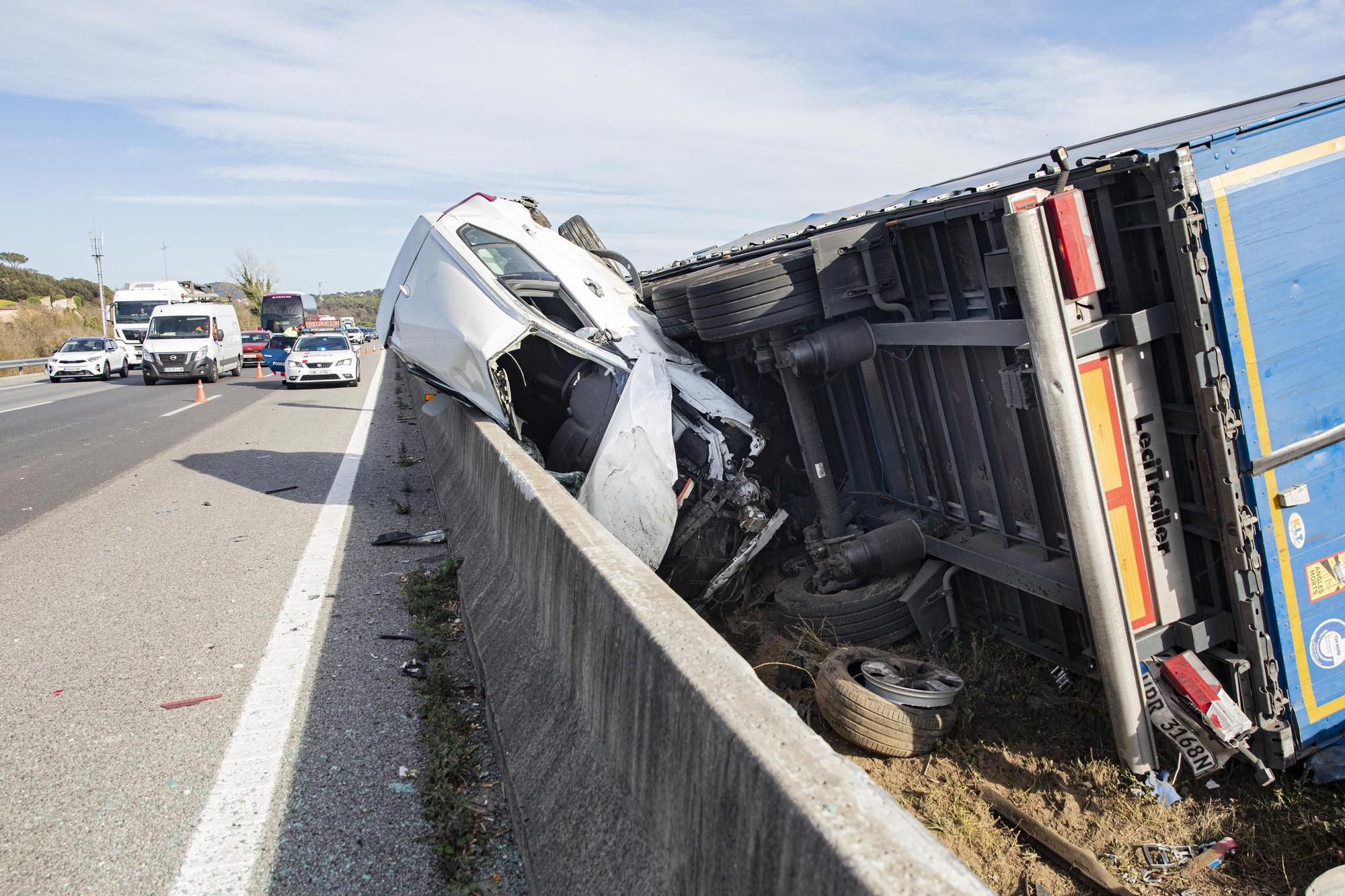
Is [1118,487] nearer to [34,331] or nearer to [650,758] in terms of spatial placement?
[650,758]

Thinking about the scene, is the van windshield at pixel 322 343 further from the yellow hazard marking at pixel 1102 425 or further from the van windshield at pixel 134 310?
the yellow hazard marking at pixel 1102 425

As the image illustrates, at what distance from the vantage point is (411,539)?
7.05m

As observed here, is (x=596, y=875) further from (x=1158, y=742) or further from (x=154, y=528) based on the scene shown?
(x=154, y=528)

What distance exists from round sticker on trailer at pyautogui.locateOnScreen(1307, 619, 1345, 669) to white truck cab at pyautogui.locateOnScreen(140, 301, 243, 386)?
27.6m

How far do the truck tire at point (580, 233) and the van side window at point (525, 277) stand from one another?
1.42 meters

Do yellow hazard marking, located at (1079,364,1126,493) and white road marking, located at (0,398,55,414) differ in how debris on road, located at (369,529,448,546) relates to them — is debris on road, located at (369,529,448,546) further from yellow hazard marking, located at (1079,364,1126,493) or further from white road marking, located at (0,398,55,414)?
white road marking, located at (0,398,55,414)

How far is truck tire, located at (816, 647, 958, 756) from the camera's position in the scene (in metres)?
3.88

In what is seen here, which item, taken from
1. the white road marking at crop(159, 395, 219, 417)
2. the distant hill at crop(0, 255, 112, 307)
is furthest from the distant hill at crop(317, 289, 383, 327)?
the white road marking at crop(159, 395, 219, 417)

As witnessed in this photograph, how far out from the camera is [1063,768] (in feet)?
12.4

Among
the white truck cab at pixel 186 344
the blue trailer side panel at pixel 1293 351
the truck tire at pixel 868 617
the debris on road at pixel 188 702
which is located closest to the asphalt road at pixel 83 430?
the white truck cab at pixel 186 344

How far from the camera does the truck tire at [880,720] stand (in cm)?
388

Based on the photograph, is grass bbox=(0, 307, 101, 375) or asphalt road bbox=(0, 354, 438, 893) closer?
asphalt road bbox=(0, 354, 438, 893)

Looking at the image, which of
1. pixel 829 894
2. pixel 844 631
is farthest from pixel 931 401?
pixel 829 894

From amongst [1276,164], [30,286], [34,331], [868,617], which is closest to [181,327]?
[34,331]
